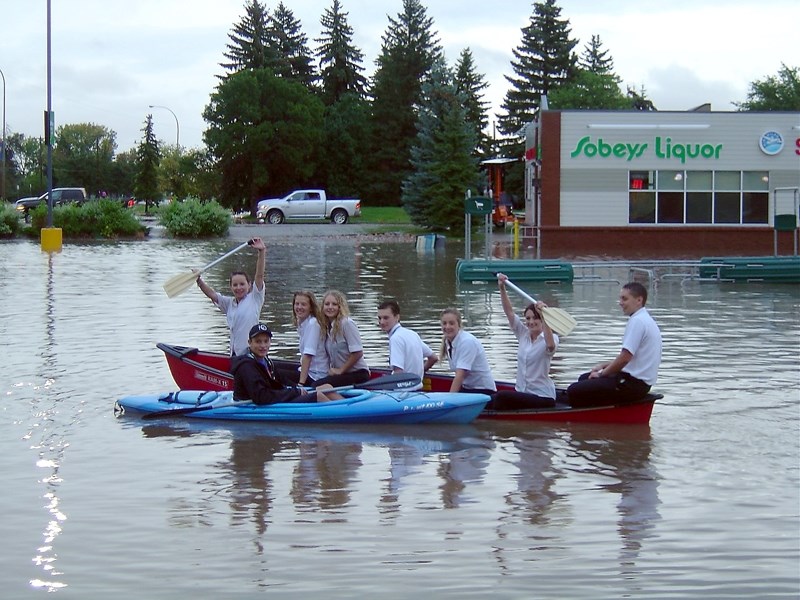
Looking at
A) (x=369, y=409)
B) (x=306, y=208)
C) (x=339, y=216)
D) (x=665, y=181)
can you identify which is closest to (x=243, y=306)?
(x=369, y=409)

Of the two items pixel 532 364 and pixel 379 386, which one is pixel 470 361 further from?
pixel 379 386

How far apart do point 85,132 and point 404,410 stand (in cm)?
13371

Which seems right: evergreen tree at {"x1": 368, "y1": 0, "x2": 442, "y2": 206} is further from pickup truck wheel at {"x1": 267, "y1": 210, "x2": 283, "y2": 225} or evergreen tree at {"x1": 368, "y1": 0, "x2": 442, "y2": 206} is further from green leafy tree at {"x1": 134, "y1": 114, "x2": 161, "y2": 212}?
pickup truck wheel at {"x1": 267, "y1": 210, "x2": 283, "y2": 225}

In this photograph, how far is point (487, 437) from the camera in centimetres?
998

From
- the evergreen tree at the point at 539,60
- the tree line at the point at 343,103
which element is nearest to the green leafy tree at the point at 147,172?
the tree line at the point at 343,103

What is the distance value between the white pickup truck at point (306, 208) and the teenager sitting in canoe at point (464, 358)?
4752 cm

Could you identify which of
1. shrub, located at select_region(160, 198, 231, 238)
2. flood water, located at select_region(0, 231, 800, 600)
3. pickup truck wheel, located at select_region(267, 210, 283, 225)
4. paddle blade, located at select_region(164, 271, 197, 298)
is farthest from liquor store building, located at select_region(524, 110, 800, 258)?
paddle blade, located at select_region(164, 271, 197, 298)

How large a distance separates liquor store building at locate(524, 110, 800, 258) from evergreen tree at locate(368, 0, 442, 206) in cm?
4639

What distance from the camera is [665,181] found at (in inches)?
1455

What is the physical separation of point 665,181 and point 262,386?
28780 mm

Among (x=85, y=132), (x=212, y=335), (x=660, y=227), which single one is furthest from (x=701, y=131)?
(x=85, y=132)

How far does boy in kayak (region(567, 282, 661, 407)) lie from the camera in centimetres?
977

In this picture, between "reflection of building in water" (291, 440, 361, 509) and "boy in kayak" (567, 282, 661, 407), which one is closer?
"reflection of building in water" (291, 440, 361, 509)

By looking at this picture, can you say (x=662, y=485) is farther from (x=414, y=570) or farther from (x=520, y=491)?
(x=414, y=570)
